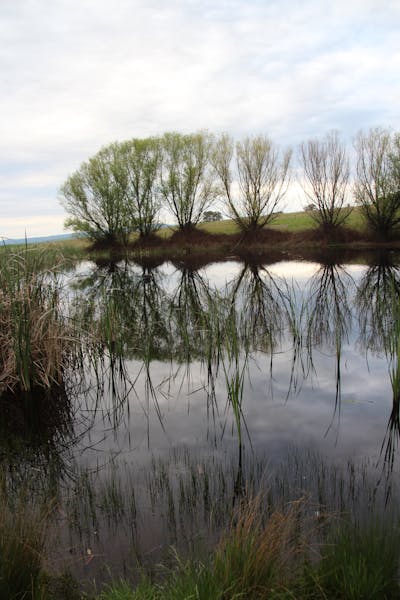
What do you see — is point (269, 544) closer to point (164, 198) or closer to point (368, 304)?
point (368, 304)

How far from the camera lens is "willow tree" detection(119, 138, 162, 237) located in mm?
45062

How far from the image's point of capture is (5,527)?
2949mm

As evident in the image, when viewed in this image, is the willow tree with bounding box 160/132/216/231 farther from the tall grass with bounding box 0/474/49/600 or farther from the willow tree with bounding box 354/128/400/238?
the tall grass with bounding box 0/474/49/600

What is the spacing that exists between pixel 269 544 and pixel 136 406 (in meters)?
4.39

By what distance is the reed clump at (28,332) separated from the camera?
6.26 metres

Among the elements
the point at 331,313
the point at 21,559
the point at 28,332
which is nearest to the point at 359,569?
the point at 21,559

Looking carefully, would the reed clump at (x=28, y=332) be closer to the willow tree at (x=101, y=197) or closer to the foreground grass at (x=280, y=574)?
the foreground grass at (x=280, y=574)

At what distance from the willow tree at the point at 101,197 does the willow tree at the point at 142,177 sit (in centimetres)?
66

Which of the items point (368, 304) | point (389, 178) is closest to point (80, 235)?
point (389, 178)

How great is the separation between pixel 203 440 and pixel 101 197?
4193 cm

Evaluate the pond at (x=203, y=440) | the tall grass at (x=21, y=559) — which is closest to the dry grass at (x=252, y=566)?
the pond at (x=203, y=440)

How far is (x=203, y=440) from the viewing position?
18.4 feet

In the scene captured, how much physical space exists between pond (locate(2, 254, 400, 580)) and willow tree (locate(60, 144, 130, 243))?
1379 inches

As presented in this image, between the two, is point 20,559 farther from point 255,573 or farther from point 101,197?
point 101,197
